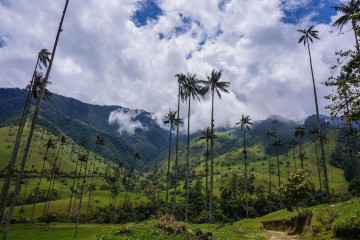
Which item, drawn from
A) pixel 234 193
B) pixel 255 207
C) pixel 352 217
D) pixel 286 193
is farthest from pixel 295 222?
pixel 234 193

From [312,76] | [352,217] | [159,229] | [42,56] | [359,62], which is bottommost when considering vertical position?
[159,229]

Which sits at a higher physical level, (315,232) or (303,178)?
(303,178)

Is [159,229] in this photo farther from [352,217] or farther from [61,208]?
[61,208]

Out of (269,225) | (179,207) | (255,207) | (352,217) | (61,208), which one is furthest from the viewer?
(61,208)

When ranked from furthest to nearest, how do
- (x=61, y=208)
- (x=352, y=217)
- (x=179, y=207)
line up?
(x=61, y=208)
(x=179, y=207)
(x=352, y=217)

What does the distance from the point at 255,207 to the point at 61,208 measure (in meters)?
122

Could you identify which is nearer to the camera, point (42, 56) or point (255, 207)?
point (42, 56)

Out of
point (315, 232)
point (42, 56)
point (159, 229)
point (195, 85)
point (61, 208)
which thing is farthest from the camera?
point (61, 208)

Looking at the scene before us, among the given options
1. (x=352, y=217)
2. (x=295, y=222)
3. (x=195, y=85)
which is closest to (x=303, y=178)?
(x=295, y=222)

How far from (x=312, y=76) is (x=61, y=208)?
17265cm

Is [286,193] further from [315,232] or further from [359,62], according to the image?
[359,62]

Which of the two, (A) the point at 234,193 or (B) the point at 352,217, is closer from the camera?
(B) the point at 352,217

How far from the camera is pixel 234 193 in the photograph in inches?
7106

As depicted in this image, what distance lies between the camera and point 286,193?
46188 millimetres
